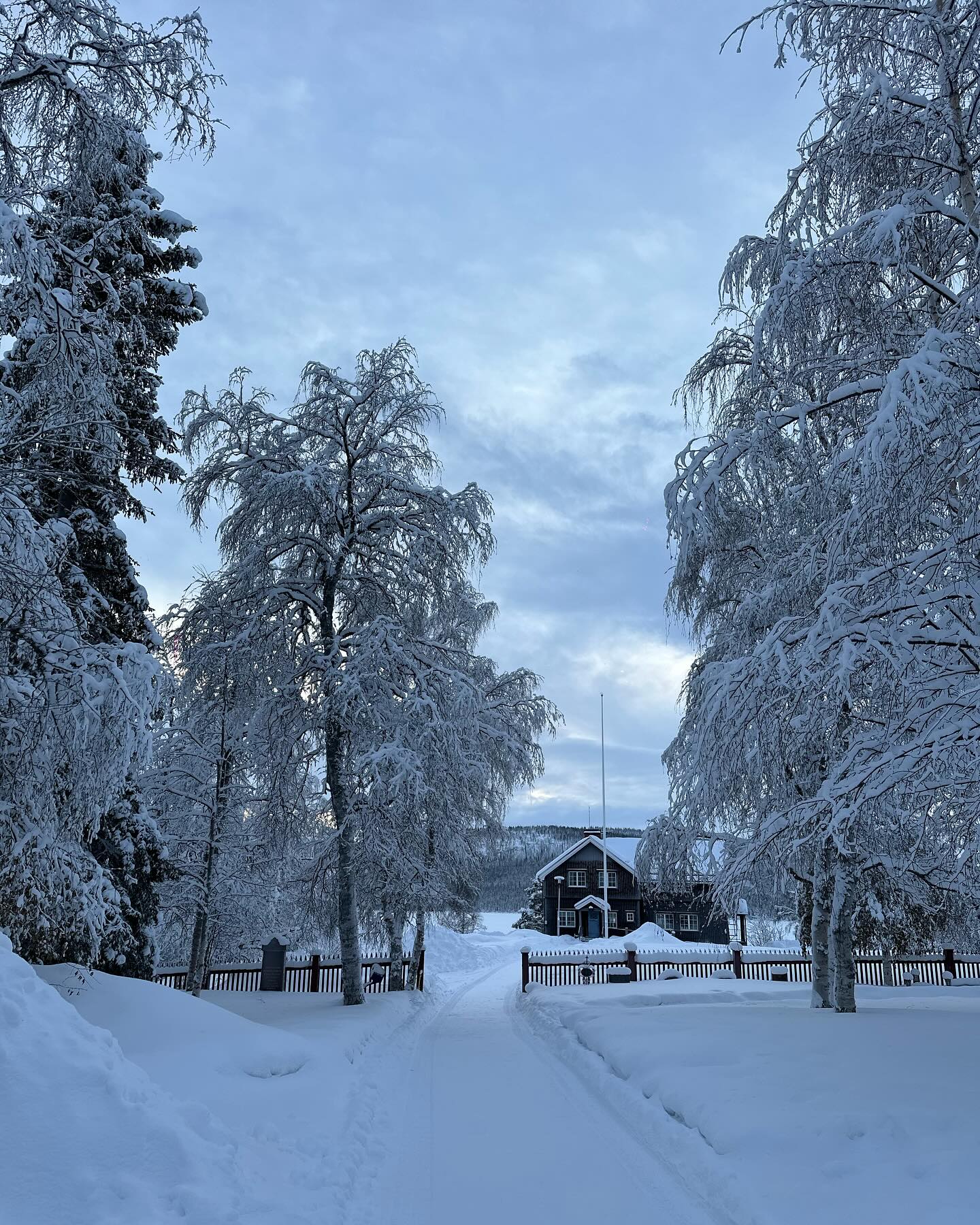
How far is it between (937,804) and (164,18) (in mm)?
9399

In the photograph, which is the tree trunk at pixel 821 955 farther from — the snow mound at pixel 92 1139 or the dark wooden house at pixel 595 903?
the dark wooden house at pixel 595 903

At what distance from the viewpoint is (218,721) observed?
19.1m

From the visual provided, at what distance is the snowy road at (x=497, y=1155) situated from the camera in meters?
5.14

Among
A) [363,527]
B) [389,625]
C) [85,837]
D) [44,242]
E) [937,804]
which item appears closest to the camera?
[44,242]

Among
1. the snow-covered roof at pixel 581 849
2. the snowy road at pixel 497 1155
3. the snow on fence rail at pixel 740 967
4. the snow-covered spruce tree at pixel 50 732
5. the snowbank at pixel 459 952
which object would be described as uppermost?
the snow-covered spruce tree at pixel 50 732

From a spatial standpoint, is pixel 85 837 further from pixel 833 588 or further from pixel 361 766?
pixel 833 588

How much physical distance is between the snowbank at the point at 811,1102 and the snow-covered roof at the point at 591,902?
124 ft

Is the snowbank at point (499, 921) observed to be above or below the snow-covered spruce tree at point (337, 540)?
below

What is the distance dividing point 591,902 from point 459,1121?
44537mm

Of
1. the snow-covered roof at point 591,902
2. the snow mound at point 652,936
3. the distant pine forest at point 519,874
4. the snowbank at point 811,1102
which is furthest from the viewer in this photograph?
the distant pine forest at point 519,874

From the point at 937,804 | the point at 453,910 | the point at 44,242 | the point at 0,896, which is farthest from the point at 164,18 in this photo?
the point at 453,910

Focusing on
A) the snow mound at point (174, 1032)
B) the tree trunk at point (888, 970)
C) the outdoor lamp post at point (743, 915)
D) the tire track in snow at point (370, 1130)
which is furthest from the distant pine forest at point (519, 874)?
the snow mound at point (174, 1032)

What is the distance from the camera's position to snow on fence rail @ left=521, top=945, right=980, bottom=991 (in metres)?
23.6

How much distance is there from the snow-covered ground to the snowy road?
0.08ft
